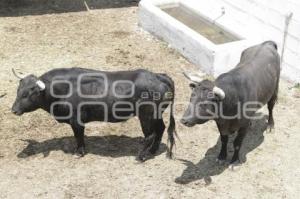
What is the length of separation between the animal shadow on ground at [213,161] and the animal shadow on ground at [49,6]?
6422 mm

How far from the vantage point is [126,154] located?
8688mm

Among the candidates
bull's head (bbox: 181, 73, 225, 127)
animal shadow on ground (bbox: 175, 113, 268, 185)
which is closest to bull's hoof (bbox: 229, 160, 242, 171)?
animal shadow on ground (bbox: 175, 113, 268, 185)

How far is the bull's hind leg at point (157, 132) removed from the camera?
840 cm

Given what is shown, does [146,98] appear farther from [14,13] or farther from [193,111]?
[14,13]

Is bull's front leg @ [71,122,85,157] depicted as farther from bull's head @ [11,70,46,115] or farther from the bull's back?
the bull's back

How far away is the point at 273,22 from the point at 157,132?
157 inches

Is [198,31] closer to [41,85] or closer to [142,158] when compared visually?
[142,158]

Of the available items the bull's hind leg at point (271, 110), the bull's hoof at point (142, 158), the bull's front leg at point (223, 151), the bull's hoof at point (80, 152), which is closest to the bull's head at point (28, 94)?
the bull's hoof at point (80, 152)

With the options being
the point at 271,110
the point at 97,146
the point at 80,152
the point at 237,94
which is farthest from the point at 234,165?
the point at 80,152

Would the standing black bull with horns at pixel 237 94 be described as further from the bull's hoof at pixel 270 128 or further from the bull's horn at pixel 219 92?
the bull's hoof at pixel 270 128

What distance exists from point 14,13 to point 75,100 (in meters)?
6.36

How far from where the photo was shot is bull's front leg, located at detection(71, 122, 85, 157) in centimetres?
834

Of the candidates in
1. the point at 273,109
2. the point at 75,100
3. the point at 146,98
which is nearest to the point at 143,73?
the point at 146,98

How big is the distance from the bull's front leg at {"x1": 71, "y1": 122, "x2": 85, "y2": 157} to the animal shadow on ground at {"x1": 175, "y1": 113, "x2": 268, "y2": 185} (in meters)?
1.60
